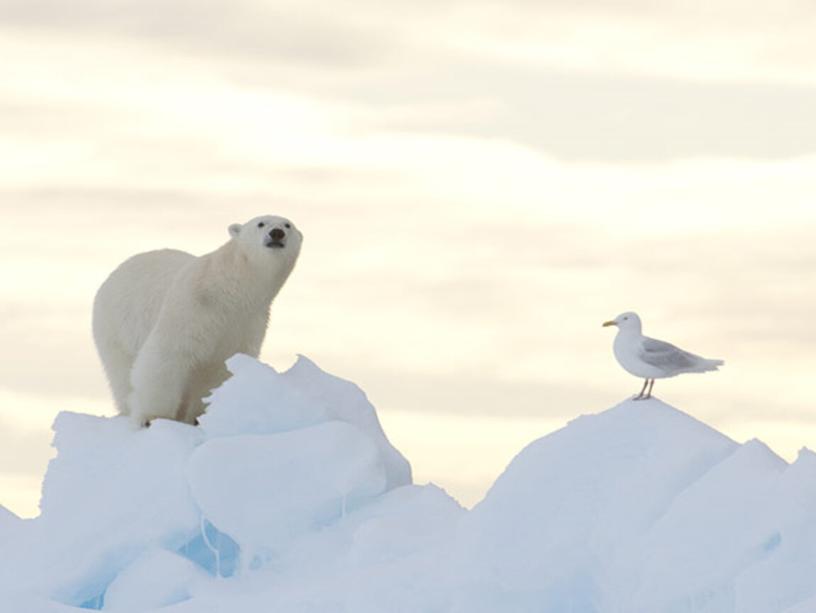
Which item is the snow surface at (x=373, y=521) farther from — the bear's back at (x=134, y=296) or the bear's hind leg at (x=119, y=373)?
the bear's back at (x=134, y=296)

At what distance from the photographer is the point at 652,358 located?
369 inches

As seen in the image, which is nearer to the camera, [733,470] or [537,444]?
[733,470]

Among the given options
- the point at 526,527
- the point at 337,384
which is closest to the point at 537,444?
the point at 526,527

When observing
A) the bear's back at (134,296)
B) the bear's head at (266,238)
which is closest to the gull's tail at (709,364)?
the bear's head at (266,238)

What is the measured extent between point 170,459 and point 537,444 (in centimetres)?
290

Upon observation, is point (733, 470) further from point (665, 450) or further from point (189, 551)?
point (189, 551)

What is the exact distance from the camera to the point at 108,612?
36.2ft

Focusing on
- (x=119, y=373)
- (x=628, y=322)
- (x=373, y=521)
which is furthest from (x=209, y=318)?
(x=628, y=322)

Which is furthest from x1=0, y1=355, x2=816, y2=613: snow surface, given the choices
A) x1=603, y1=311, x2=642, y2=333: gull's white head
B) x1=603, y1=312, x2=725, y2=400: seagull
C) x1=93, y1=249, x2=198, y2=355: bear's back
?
x1=93, y1=249, x2=198, y2=355: bear's back

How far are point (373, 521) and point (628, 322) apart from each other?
81.7 inches

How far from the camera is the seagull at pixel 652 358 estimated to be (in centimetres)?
936

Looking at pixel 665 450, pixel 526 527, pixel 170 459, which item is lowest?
pixel 170 459

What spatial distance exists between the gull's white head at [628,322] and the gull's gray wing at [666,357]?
0.17 meters

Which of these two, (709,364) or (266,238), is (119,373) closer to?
(266,238)
